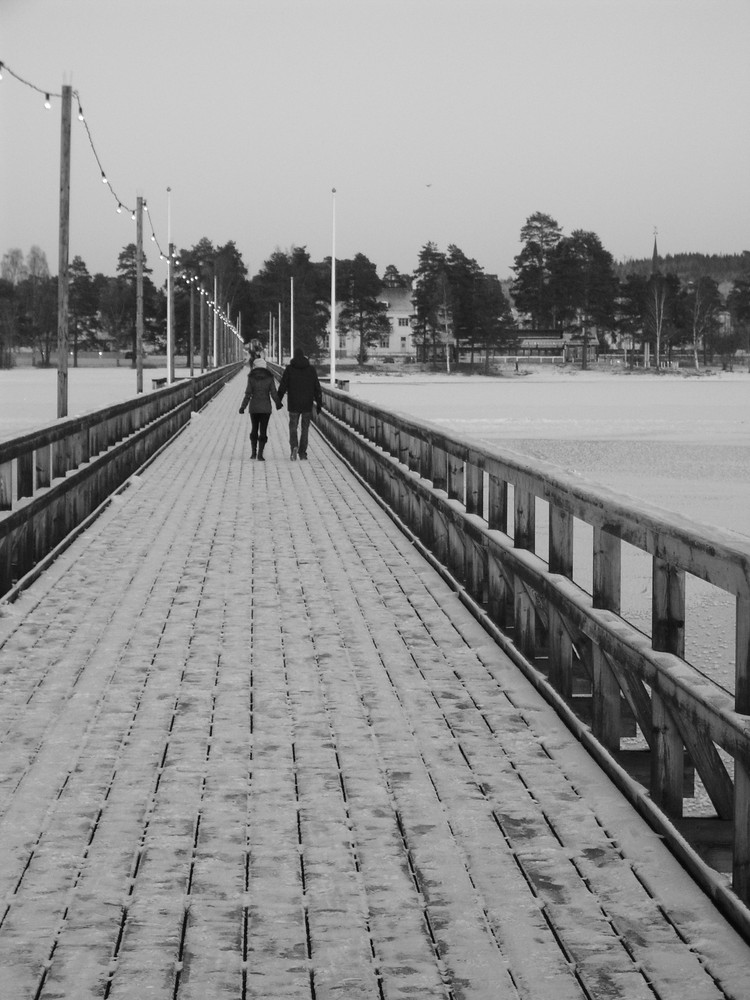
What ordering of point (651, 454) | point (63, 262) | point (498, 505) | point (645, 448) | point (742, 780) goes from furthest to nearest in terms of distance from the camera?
point (645, 448) < point (651, 454) < point (63, 262) < point (498, 505) < point (742, 780)

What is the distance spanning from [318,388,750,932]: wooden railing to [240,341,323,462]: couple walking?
13.1 metres

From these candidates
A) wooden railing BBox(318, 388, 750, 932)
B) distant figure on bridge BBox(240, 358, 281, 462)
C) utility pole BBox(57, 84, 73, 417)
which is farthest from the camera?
distant figure on bridge BBox(240, 358, 281, 462)

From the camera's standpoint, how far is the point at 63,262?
2312 centimetres

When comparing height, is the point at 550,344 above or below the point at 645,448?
above

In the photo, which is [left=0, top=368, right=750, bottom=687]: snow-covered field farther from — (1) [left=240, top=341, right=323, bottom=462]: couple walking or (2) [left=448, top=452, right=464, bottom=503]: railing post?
(1) [left=240, top=341, right=323, bottom=462]: couple walking

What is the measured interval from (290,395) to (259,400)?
0.56 meters

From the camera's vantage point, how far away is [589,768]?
19.5 ft

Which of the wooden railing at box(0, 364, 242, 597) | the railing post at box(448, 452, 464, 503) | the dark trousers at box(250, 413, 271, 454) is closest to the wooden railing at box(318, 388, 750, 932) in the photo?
the railing post at box(448, 452, 464, 503)

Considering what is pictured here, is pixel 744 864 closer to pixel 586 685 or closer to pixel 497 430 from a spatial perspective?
pixel 586 685

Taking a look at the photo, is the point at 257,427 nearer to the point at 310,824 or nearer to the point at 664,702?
the point at 310,824

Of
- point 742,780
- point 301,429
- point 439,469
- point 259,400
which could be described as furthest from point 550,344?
point 742,780

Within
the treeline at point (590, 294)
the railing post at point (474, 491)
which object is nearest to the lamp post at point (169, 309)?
the railing post at point (474, 491)

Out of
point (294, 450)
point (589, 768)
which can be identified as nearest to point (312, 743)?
point (589, 768)

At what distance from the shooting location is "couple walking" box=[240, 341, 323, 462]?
23609 millimetres
